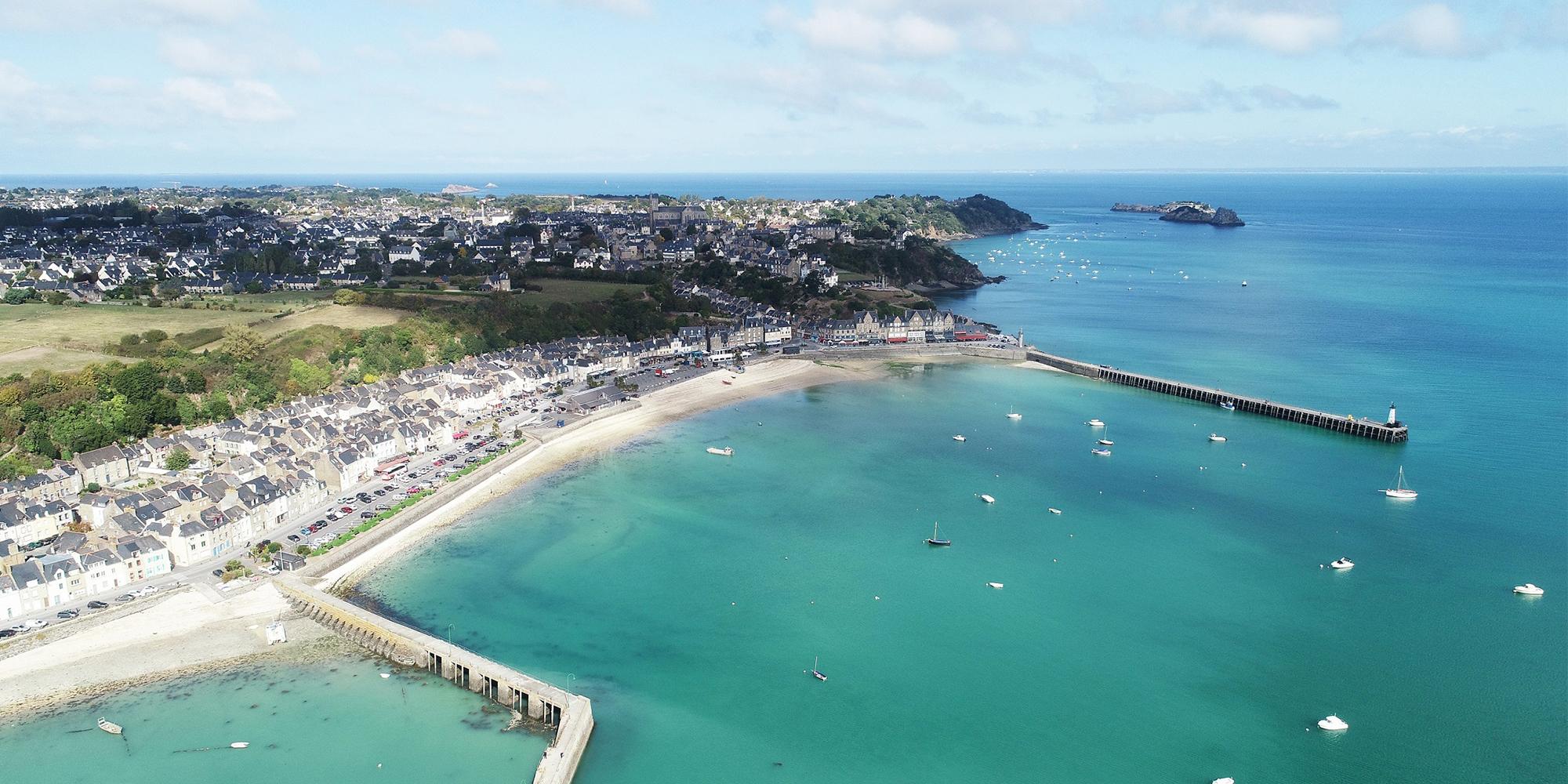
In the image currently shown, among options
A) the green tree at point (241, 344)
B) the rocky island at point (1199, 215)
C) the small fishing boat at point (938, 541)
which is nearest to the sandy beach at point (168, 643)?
the small fishing boat at point (938, 541)

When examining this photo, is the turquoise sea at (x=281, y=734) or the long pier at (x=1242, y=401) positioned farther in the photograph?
the long pier at (x=1242, y=401)

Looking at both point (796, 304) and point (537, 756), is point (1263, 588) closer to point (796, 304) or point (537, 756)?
point (537, 756)

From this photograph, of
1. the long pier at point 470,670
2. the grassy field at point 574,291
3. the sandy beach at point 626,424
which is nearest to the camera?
the long pier at point 470,670

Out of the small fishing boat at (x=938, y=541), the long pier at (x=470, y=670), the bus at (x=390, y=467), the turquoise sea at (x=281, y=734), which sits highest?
the bus at (x=390, y=467)

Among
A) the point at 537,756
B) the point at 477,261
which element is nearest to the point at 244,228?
the point at 477,261

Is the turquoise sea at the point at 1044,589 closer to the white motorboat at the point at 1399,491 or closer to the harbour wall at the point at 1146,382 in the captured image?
the white motorboat at the point at 1399,491

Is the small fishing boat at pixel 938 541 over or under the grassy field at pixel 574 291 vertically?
under
